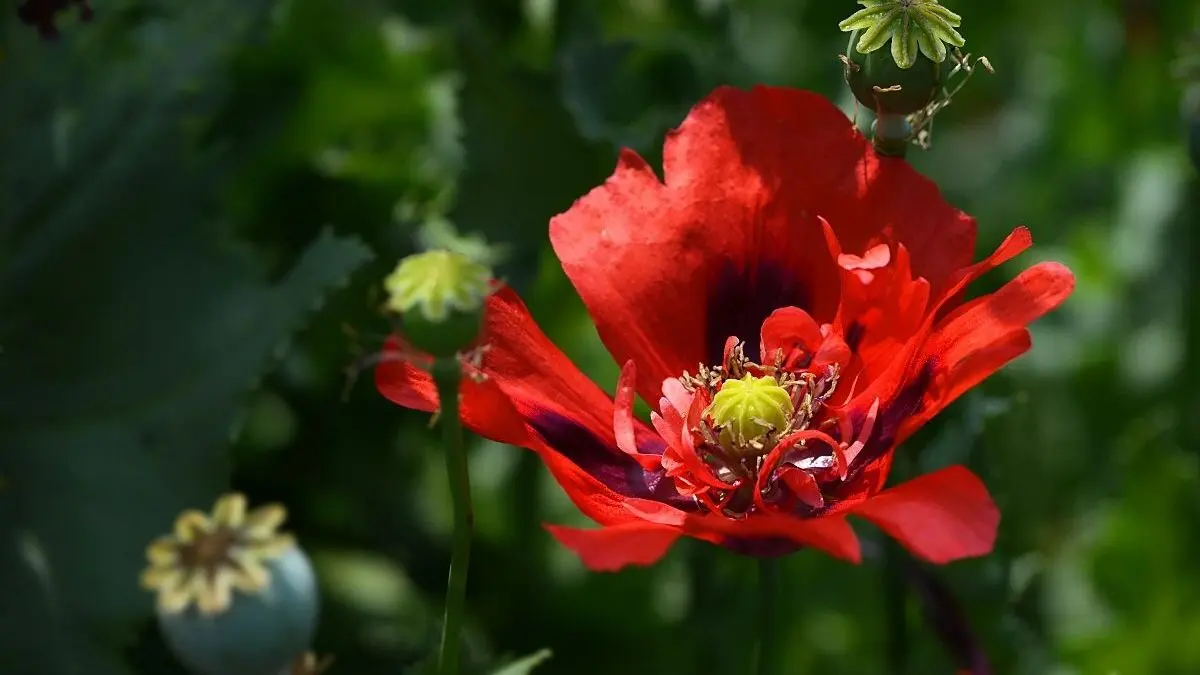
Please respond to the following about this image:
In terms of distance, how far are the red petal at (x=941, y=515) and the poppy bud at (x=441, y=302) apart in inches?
6.1

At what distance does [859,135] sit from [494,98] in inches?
19.8

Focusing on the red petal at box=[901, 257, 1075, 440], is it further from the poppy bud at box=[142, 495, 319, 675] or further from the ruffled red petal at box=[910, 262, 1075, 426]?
the poppy bud at box=[142, 495, 319, 675]

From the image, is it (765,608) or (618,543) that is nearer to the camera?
(618,543)

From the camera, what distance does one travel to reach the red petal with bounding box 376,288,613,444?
633 mm

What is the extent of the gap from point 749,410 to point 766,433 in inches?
0.6

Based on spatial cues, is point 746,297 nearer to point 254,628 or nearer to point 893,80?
point 893,80

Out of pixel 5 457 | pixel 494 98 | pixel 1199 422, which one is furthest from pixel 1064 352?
pixel 5 457

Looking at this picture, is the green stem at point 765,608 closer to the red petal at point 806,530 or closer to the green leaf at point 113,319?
the red petal at point 806,530

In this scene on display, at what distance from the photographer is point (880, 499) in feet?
1.91

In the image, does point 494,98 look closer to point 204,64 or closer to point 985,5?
point 204,64

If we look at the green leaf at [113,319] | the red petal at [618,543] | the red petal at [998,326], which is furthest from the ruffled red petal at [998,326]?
the green leaf at [113,319]

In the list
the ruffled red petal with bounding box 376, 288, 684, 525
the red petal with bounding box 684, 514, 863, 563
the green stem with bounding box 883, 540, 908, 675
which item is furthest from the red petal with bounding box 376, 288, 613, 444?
the green stem with bounding box 883, 540, 908, 675

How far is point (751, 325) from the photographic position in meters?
0.81

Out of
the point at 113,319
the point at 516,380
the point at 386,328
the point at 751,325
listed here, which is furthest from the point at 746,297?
the point at 113,319
